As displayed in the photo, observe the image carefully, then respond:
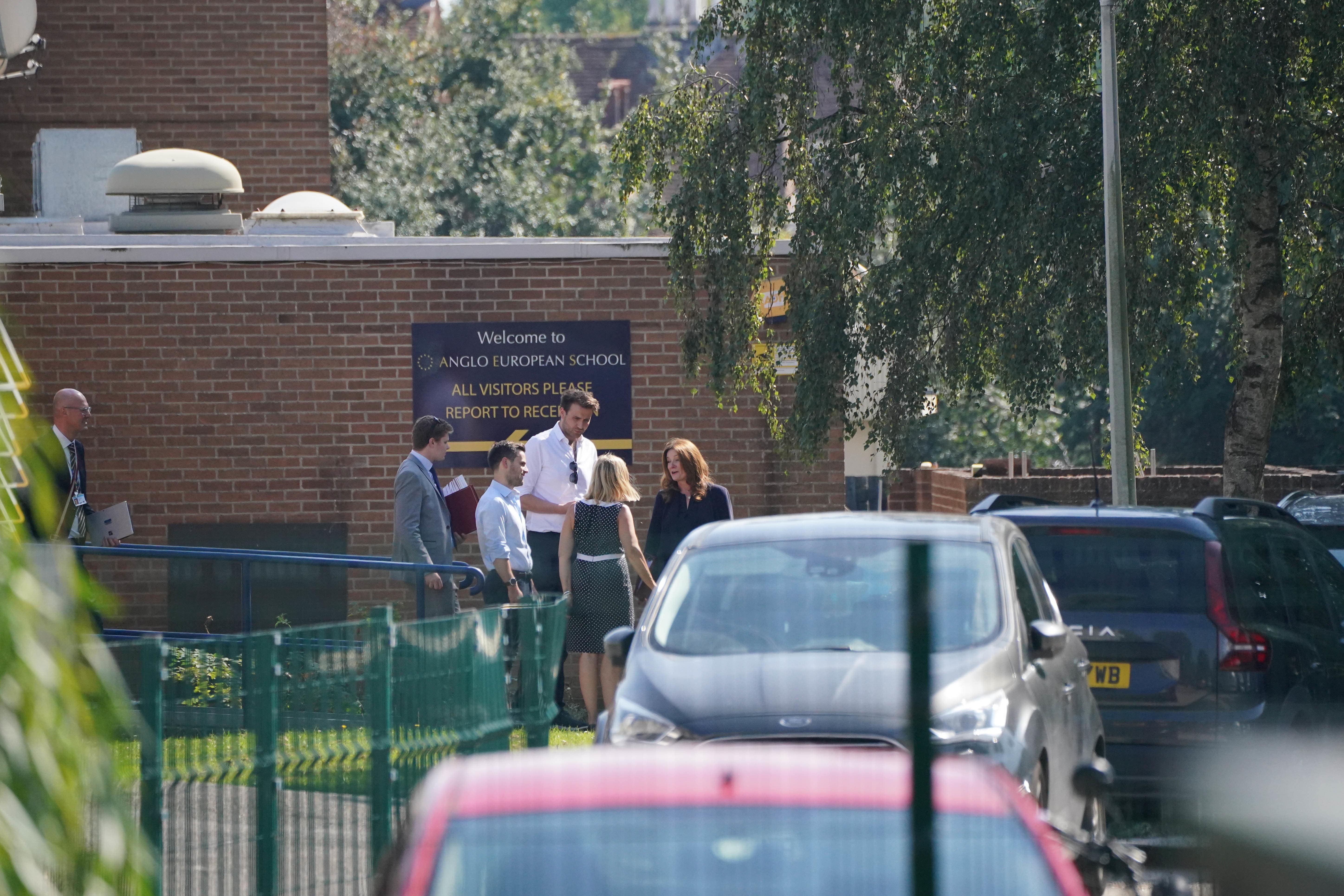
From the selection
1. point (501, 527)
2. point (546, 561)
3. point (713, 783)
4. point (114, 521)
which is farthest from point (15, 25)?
point (713, 783)

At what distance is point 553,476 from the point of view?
11648 millimetres

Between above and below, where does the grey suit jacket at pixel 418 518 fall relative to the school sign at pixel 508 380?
below

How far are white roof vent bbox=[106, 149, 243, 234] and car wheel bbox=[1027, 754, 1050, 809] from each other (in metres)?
11.8

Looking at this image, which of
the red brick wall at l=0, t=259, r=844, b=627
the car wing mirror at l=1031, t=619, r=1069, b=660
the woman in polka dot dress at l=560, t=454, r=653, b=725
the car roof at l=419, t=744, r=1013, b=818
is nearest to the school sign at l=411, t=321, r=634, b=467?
the red brick wall at l=0, t=259, r=844, b=627

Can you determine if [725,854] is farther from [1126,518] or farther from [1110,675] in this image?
[1126,518]

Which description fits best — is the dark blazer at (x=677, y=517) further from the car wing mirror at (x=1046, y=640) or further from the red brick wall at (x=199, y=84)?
the red brick wall at (x=199, y=84)

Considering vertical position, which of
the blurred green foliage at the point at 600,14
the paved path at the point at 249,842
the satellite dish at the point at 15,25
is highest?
the blurred green foliage at the point at 600,14

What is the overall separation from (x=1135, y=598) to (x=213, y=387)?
9.16m

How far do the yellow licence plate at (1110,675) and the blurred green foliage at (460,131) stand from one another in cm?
3307

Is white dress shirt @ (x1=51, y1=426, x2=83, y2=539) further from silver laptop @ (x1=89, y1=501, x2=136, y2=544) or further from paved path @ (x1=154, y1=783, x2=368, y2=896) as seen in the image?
paved path @ (x1=154, y1=783, x2=368, y2=896)

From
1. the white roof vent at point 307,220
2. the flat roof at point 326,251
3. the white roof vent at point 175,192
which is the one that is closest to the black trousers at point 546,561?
the flat roof at point 326,251

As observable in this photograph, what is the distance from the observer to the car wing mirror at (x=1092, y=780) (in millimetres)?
2664

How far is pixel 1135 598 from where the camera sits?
817 cm

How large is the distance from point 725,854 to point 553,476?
8837mm
